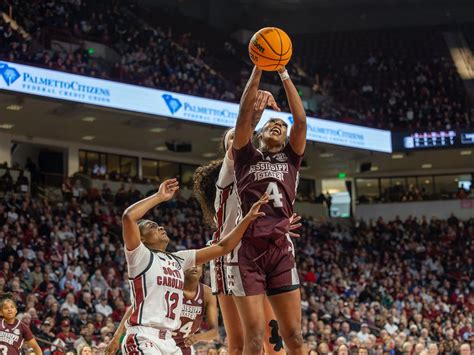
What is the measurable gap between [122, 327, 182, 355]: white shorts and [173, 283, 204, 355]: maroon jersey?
86 centimetres

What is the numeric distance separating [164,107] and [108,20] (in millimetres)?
6897

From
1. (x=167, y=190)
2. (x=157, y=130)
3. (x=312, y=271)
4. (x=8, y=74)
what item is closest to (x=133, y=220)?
(x=167, y=190)

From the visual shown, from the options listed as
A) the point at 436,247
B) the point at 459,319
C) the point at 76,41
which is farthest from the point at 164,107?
the point at 436,247

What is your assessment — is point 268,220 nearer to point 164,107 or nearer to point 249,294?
point 249,294

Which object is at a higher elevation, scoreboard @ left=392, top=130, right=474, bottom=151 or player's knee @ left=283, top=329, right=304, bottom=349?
scoreboard @ left=392, top=130, right=474, bottom=151

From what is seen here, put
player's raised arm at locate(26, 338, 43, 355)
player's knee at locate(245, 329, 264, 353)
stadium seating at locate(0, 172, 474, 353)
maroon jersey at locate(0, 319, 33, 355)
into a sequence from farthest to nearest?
1. stadium seating at locate(0, 172, 474, 353)
2. maroon jersey at locate(0, 319, 33, 355)
3. player's raised arm at locate(26, 338, 43, 355)
4. player's knee at locate(245, 329, 264, 353)

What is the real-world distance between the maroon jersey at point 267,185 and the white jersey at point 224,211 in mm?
203

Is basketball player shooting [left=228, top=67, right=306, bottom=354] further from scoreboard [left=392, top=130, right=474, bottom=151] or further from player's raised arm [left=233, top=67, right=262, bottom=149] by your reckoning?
scoreboard [left=392, top=130, right=474, bottom=151]

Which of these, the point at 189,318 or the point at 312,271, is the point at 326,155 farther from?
the point at 189,318

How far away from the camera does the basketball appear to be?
A: 5.89 m

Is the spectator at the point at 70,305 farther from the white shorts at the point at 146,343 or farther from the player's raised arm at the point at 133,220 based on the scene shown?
the player's raised arm at the point at 133,220

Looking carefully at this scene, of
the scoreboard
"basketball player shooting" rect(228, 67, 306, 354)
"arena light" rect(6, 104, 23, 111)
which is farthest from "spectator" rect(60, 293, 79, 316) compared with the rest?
the scoreboard

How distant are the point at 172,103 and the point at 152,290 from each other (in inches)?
763

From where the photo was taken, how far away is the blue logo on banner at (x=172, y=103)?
24906 millimetres
